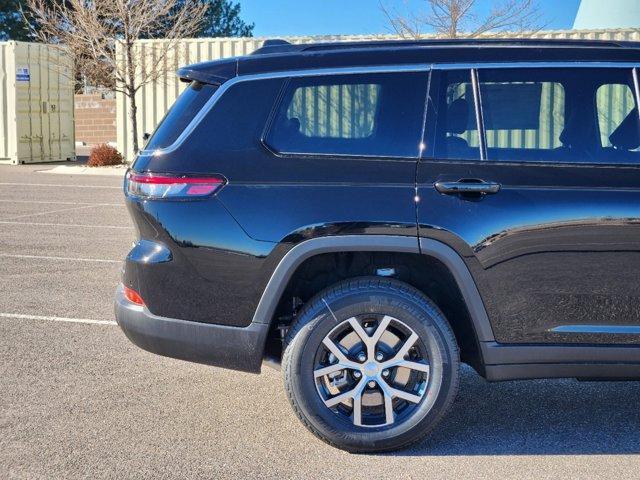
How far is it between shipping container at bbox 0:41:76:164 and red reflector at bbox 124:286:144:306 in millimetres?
22648

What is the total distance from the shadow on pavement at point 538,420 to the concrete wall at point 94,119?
3637 centimetres

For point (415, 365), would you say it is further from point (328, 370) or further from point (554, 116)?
point (554, 116)

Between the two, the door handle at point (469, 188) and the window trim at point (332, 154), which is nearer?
the door handle at point (469, 188)

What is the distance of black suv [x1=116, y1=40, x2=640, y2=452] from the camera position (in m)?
→ 4.19

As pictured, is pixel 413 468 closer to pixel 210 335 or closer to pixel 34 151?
pixel 210 335

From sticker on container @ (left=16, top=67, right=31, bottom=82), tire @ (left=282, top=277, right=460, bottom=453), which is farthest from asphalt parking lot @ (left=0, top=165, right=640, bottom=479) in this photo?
sticker on container @ (left=16, top=67, right=31, bottom=82)

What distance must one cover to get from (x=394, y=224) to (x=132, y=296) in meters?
1.38

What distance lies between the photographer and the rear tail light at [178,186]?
14.1 feet

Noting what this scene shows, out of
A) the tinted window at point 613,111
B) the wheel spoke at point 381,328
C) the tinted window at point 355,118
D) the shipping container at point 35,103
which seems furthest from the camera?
the shipping container at point 35,103

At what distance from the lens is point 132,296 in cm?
456

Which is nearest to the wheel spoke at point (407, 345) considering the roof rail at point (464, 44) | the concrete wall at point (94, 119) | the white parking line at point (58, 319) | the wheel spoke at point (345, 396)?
the wheel spoke at point (345, 396)

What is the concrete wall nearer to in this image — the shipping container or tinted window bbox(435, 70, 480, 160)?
the shipping container

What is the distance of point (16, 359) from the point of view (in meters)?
5.88

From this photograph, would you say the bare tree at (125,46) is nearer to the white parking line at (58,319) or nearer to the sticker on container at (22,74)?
the sticker on container at (22,74)
